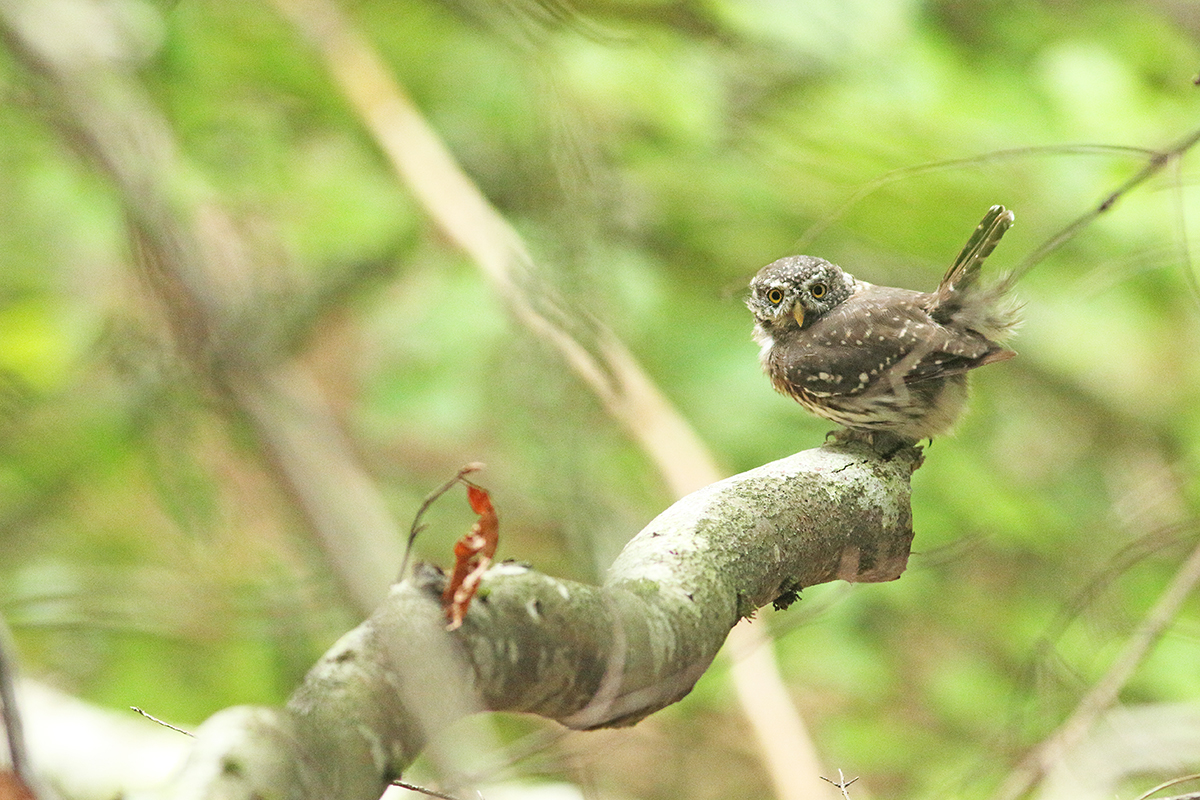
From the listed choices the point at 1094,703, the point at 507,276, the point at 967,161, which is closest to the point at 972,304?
the point at 967,161

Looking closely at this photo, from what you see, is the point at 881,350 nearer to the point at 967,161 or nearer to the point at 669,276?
the point at 967,161

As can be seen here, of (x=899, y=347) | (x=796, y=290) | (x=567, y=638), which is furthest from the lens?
(x=796, y=290)

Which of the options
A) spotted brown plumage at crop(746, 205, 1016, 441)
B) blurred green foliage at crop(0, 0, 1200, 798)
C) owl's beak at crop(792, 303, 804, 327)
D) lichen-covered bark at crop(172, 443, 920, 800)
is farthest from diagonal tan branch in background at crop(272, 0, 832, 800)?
lichen-covered bark at crop(172, 443, 920, 800)

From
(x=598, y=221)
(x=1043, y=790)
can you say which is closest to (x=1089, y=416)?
(x=1043, y=790)

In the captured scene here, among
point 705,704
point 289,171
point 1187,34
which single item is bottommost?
point 705,704

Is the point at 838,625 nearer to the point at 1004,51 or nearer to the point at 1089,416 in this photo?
the point at 1089,416

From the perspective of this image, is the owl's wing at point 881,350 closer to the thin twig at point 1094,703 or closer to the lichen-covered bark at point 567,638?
the lichen-covered bark at point 567,638
